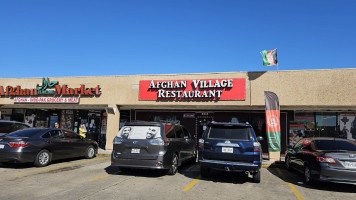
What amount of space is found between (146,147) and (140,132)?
581 millimetres

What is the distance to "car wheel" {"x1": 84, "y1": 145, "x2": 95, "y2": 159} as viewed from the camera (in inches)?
482

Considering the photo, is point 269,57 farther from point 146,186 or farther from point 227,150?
point 146,186

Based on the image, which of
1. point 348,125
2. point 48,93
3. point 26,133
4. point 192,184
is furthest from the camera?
point 48,93

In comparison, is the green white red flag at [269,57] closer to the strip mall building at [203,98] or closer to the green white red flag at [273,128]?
the strip mall building at [203,98]

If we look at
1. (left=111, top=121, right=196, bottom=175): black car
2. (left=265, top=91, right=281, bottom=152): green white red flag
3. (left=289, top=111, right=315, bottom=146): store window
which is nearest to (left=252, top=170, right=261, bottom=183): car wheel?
(left=111, top=121, right=196, bottom=175): black car

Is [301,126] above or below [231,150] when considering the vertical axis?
above

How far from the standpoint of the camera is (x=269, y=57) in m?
14.7

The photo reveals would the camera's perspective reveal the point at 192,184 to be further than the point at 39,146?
No

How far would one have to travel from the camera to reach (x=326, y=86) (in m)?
12.9

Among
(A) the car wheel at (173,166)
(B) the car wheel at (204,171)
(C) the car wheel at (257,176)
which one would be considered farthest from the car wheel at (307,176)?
(A) the car wheel at (173,166)

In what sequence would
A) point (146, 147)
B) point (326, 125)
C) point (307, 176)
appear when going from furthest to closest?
point (326, 125), point (146, 147), point (307, 176)

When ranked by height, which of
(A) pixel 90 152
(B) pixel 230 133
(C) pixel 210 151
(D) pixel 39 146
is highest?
(B) pixel 230 133

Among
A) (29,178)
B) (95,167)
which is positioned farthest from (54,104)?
(29,178)

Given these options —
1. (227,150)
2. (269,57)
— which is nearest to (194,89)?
(269,57)
